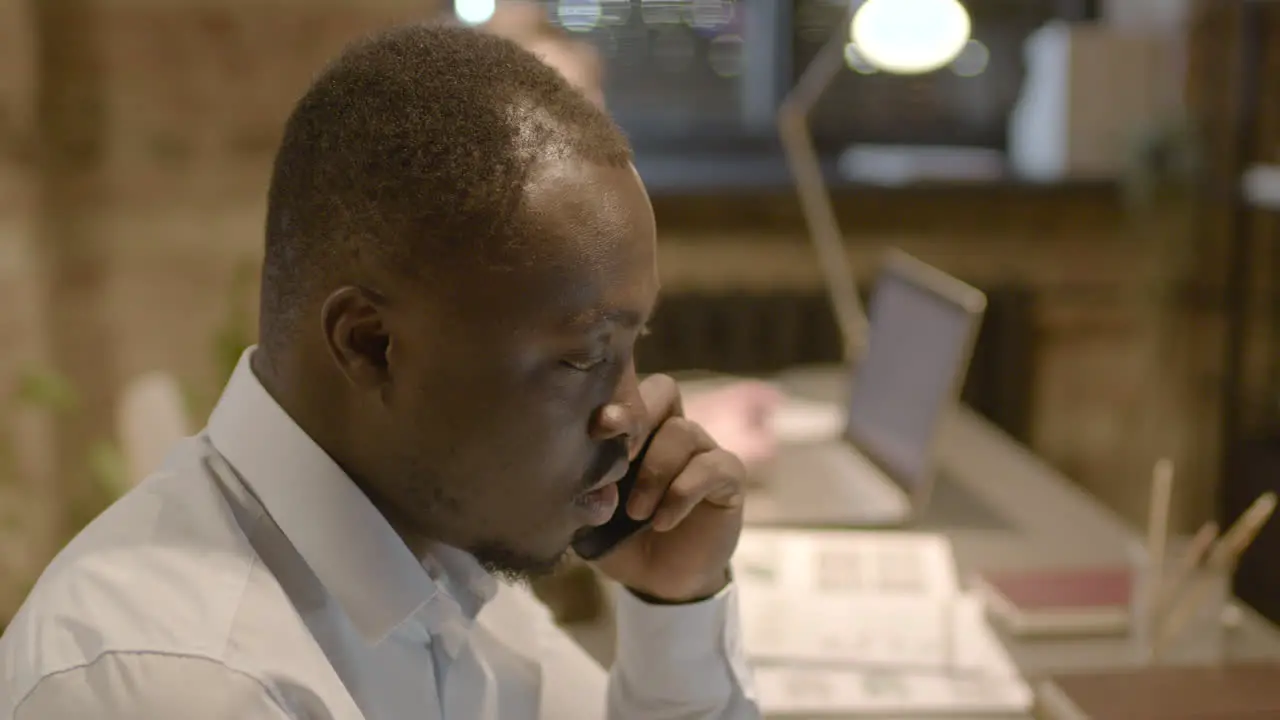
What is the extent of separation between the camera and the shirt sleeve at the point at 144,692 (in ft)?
2.18

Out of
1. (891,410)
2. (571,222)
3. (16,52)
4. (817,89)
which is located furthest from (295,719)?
(16,52)

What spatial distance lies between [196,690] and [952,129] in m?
3.42

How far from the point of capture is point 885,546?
1649 millimetres

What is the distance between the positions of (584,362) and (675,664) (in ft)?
1.36

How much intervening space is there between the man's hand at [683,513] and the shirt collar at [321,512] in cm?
28

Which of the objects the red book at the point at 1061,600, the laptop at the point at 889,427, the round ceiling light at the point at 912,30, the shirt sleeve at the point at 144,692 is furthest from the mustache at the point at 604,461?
the round ceiling light at the point at 912,30

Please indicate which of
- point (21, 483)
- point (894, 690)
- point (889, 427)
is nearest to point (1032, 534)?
point (889, 427)

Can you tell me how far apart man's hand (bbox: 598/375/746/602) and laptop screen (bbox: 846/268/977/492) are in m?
0.79

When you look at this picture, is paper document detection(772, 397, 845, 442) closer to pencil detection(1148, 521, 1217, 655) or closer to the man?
pencil detection(1148, 521, 1217, 655)

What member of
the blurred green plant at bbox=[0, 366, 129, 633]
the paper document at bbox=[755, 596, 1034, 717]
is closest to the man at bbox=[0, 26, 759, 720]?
the paper document at bbox=[755, 596, 1034, 717]

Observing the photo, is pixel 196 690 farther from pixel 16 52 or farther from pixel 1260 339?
pixel 1260 339

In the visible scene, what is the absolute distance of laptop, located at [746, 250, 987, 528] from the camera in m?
Answer: 1.87

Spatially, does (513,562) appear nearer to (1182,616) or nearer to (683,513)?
(683,513)

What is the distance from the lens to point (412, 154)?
2.41ft
